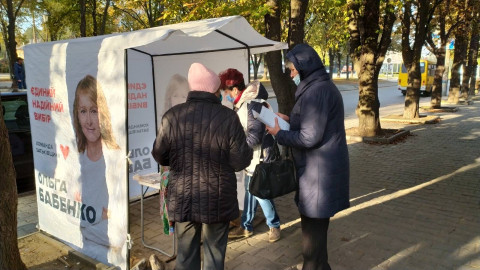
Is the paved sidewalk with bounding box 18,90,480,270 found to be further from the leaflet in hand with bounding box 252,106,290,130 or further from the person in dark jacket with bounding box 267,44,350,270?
the leaflet in hand with bounding box 252,106,290,130

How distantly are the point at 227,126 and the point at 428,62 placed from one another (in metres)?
28.5

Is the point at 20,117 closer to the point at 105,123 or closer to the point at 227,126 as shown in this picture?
the point at 105,123

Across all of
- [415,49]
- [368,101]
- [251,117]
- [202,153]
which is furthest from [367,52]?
[202,153]

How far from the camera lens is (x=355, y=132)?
34.8 ft

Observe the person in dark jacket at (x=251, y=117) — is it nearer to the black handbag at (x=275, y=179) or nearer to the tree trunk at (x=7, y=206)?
the black handbag at (x=275, y=179)

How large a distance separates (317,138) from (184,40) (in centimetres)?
256

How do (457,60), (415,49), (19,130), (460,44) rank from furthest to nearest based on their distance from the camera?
(457,60), (460,44), (415,49), (19,130)

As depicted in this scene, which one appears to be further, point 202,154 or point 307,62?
point 307,62

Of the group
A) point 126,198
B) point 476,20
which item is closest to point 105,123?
point 126,198

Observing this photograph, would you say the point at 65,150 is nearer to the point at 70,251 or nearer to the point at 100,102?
the point at 100,102

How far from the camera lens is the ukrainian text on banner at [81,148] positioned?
130 inches

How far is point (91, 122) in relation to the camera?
3480mm

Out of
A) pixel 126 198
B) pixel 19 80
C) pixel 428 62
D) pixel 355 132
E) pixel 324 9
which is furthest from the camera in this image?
pixel 428 62

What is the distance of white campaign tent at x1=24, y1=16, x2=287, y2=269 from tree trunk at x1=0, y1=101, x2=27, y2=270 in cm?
68
